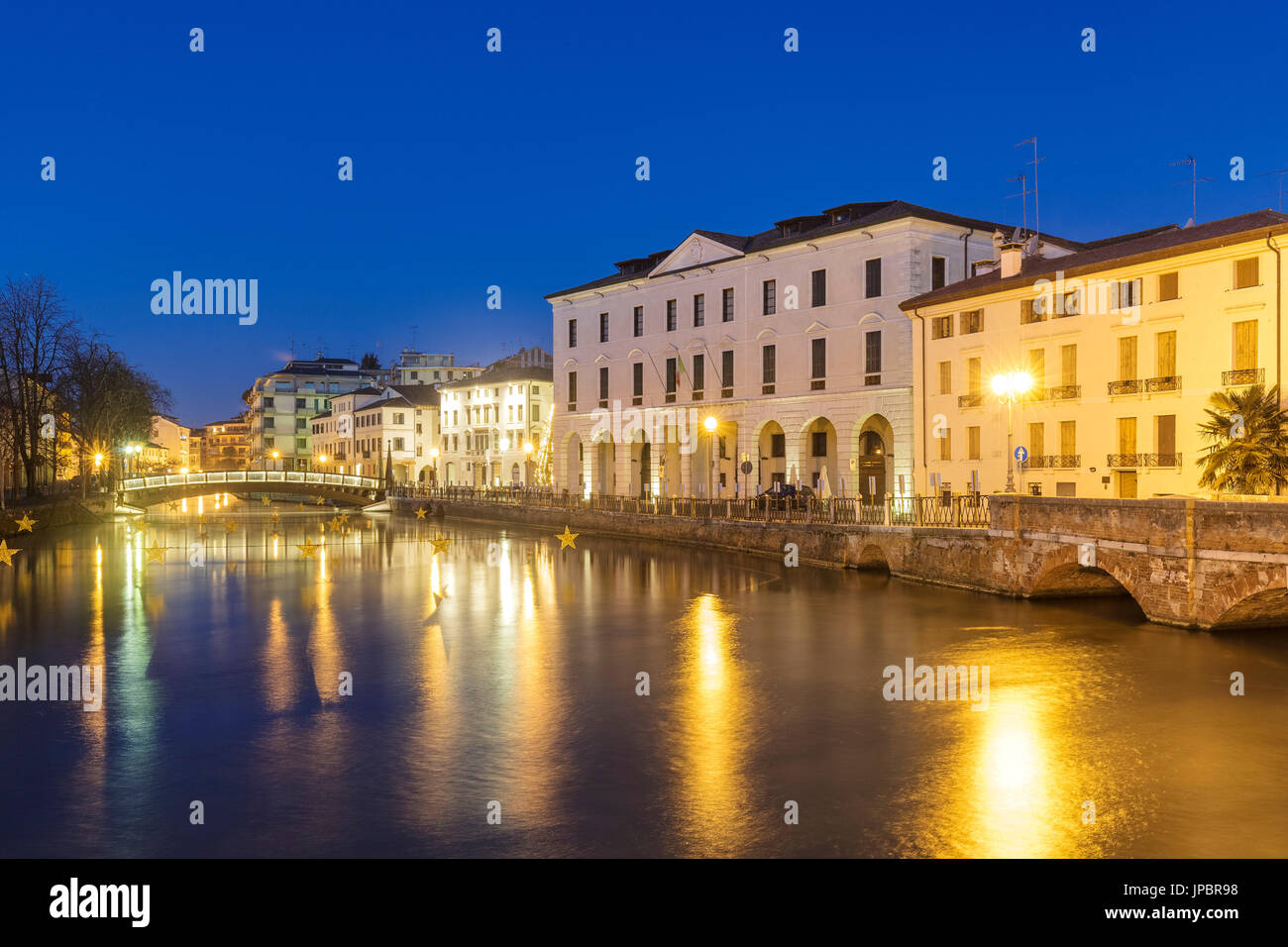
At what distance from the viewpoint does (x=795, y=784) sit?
1217cm

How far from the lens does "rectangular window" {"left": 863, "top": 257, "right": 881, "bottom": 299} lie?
4447cm

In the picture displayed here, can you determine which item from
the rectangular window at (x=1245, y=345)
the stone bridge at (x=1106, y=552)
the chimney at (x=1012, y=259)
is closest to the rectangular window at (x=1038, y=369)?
the chimney at (x=1012, y=259)

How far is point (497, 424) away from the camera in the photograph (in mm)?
88125

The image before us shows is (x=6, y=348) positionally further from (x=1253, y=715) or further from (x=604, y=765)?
(x=1253, y=715)

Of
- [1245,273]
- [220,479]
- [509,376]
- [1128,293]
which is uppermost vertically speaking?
[509,376]

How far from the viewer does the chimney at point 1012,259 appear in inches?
1507

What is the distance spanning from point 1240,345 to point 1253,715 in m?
18.6

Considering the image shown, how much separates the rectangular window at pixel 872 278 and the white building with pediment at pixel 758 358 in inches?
2.7

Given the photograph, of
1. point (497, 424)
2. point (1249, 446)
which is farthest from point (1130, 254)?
point (497, 424)

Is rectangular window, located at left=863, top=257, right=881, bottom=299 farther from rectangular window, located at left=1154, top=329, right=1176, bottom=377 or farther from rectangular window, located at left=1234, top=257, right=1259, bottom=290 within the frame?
rectangular window, located at left=1234, top=257, right=1259, bottom=290

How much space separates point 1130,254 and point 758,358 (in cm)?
2042

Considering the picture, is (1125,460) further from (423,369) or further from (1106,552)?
(423,369)

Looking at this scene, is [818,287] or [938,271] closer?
[938,271]
